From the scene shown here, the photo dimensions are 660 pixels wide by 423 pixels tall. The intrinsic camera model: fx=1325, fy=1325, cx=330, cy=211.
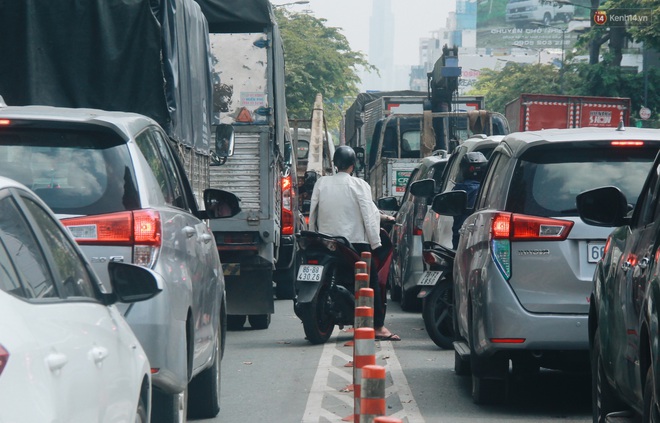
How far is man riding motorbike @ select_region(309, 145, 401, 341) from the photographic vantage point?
1241 cm

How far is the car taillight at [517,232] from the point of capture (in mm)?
8148

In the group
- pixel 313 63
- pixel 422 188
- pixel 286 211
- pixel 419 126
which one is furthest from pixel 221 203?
pixel 313 63

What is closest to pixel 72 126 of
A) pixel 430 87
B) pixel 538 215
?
pixel 538 215

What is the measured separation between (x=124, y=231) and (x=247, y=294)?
7.21 metres

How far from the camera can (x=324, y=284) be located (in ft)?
40.1

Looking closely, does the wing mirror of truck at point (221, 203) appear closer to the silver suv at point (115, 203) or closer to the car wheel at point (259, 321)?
the silver suv at point (115, 203)

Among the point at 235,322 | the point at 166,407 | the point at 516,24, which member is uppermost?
the point at 516,24

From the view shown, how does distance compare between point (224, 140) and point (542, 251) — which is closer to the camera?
point (542, 251)

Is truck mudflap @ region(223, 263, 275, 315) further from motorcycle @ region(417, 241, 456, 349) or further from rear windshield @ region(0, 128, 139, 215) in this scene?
rear windshield @ region(0, 128, 139, 215)

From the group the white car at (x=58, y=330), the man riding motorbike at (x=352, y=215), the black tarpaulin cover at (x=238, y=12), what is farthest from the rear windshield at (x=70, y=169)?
the black tarpaulin cover at (x=238, y=12)

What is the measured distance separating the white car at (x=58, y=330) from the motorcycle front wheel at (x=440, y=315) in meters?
6.88

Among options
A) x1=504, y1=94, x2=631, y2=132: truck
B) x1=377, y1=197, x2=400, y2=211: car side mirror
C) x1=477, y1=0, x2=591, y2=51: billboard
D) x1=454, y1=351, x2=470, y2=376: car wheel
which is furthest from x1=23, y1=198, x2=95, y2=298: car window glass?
x1=477, y1=0, x2=591, y2=51: billboard

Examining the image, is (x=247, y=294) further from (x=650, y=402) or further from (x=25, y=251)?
(x=25, y=251)

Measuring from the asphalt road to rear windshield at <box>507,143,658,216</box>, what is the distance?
137 cm
